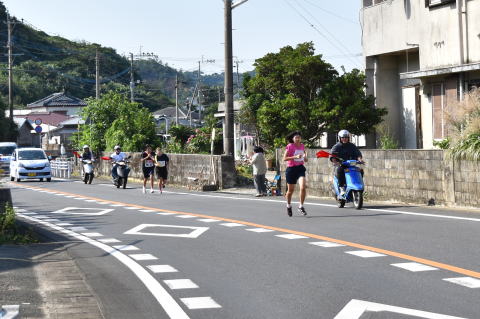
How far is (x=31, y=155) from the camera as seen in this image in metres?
43.2

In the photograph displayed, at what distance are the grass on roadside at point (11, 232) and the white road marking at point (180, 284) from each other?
16.2 feet

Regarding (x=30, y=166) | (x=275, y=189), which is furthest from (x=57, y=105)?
(x=275, y=189)

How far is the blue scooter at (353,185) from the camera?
1844cm

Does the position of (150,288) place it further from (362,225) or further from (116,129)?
(116,129)

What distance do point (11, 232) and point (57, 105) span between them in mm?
105826

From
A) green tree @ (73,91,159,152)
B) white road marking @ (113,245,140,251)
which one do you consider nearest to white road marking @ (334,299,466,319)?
white road marking @ (113,245,140,251)

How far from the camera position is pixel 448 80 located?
27719mm

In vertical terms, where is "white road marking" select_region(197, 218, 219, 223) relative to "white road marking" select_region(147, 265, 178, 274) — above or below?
above

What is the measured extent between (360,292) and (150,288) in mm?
2317

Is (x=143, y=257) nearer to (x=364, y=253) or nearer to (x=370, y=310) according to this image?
(x=364, y=253)

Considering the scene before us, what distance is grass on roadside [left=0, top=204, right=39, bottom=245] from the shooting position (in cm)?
1402

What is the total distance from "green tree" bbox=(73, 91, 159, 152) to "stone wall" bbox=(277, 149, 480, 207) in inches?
1011

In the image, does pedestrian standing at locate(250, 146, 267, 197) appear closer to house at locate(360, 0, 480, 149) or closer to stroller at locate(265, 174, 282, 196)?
stroller at locate(265, 174, 282, 196)

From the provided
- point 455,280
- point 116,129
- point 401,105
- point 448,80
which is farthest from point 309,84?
point 455,280
